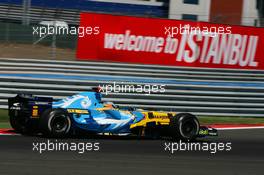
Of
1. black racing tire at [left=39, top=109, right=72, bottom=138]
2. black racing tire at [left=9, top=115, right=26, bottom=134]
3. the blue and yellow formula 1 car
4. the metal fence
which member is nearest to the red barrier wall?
the metal fence

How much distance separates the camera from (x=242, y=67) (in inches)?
682

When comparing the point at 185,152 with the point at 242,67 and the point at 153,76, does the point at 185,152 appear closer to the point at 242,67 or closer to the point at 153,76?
the point at 153,76

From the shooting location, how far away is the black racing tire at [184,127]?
11.4 meters

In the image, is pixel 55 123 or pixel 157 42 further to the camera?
pixel 157 42

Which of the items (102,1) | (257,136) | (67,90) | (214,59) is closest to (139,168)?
(257,136)

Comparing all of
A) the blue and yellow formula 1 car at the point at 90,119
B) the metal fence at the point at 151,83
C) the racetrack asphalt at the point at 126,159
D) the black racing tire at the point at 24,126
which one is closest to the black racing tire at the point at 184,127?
A: the blue and yellow formula 1 car at the point at 90,119

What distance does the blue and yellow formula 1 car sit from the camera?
10791 millimetres

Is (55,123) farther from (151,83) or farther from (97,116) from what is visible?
(151,83)

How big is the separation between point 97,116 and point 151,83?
17.0 ft

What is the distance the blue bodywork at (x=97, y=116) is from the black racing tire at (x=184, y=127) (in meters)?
0.69

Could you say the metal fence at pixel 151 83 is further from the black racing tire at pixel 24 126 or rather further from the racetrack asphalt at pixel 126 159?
the racetrack asphalt at pixel 126 159

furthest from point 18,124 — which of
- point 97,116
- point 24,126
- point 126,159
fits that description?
point 126,159

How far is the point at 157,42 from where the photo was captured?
665 inches

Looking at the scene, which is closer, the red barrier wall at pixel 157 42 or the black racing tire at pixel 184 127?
the black racing tire at pixel 184 127
